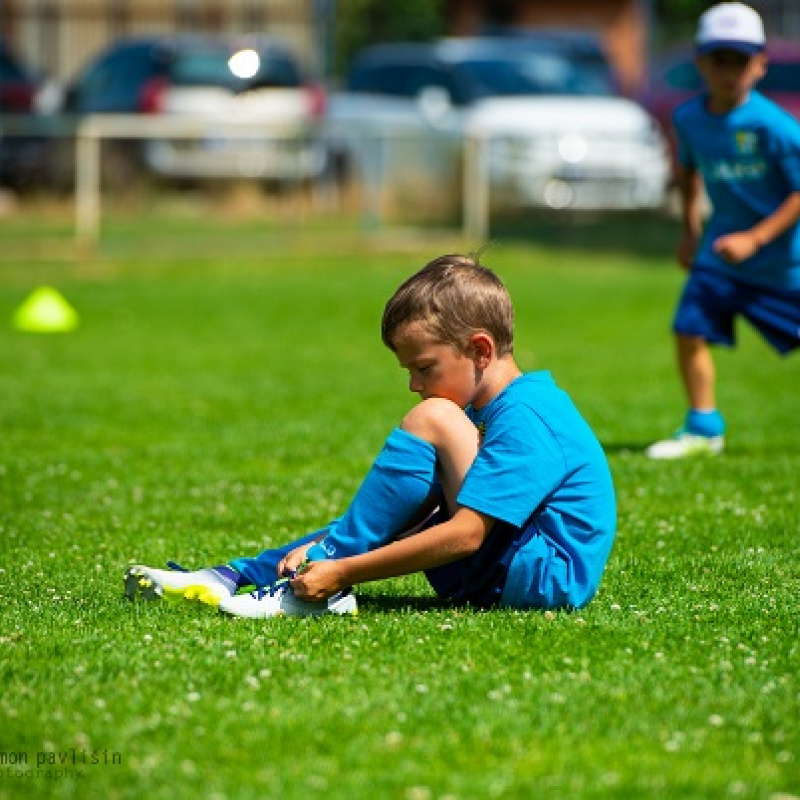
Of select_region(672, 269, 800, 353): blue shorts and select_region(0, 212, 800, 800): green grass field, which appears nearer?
select_region(0, 212, 800, 800): green grass field

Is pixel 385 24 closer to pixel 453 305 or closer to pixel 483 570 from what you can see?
pixel 483 570

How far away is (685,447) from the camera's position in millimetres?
9070

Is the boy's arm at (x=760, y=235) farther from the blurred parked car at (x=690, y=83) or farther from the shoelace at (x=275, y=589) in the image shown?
the blurred parked car at (x=690, y=83)

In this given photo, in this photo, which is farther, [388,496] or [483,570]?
[483,570]

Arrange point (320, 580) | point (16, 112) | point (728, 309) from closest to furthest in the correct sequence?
point (320, 580), point (728, 309), point (16, 112)

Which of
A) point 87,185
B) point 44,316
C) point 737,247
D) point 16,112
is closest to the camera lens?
point 737,247

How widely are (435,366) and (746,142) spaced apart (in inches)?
164

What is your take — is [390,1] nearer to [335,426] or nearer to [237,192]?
[237,192]

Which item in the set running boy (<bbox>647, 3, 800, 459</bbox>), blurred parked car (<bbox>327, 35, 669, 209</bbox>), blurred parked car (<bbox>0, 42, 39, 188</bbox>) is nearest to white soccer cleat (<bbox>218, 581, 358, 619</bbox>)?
running boy (<bbox>647, 3, 800, 459</bbox>)

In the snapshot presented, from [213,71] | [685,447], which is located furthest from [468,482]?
[213,71]

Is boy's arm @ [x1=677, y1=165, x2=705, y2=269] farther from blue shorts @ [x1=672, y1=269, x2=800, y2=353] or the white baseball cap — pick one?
the white baseball cap

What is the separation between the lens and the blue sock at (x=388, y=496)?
5.12 meters

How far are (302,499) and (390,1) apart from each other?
39179 mm

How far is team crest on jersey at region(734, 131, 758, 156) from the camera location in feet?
29.1
